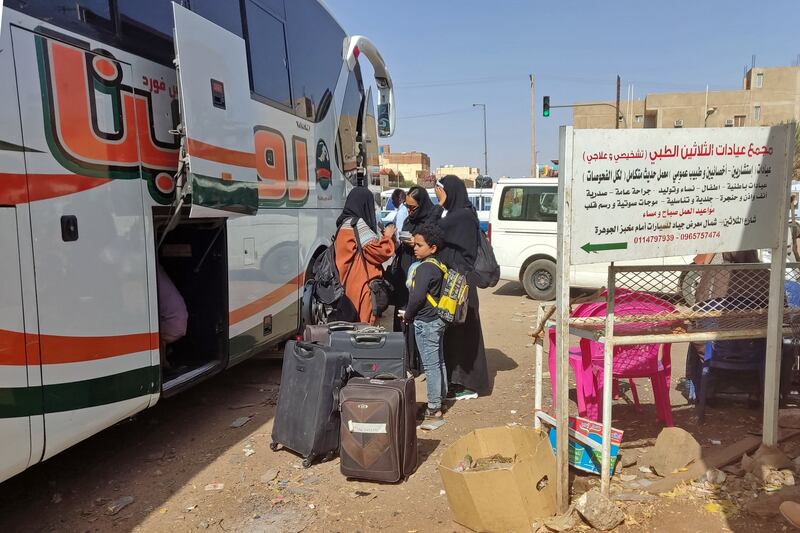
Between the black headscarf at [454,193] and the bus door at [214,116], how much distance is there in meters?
1.75

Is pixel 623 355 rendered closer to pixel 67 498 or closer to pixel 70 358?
pixel 70 358

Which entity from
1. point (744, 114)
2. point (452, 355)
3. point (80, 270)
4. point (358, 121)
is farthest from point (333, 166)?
point (744, 114)

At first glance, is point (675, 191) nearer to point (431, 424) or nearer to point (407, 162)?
point (431, 424)

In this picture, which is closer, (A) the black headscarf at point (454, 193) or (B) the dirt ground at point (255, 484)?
(B) the dirt ground at point (255, 484)

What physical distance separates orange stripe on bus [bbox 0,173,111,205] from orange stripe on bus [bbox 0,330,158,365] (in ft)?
2.09

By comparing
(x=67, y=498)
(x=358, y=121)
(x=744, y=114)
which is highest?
(x=744, y=114)

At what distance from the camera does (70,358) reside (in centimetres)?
305

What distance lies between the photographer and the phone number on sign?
299cm

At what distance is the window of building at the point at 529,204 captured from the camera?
31.8 feet

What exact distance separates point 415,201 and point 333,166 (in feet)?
6.22

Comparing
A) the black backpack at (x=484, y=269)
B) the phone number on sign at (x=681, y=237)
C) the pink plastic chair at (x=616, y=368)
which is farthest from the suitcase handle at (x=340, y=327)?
the phone number on sign at (x=681, y=237)

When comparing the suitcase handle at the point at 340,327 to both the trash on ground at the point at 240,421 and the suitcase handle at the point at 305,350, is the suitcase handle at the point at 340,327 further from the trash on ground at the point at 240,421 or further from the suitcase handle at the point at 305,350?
the trash on ground at the point at 240,421

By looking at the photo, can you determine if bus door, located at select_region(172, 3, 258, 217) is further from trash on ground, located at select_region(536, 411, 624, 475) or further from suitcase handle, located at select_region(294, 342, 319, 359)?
trash on ground, located at select_region(536, 411, 624, 475)

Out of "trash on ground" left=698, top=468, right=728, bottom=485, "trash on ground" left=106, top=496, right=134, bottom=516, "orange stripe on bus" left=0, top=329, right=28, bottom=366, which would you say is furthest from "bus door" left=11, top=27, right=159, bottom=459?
"trash on ground" left=698, top=468, right=728, bottom=485
